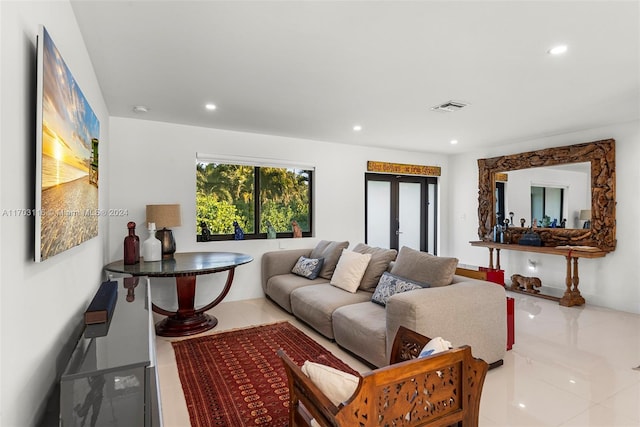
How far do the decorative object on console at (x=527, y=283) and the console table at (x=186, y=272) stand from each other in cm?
414

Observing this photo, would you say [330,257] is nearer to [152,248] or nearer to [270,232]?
[270,232]

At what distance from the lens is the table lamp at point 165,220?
375 cm

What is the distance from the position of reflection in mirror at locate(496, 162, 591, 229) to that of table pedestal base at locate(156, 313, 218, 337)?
491cm

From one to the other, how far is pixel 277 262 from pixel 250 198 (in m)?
1.02

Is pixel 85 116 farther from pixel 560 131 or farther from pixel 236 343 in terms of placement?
pixel 560 131

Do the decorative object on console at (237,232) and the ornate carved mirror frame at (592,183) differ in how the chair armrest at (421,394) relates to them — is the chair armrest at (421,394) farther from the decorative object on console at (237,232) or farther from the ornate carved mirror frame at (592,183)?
the ornate carved mirror frame at (592,183)

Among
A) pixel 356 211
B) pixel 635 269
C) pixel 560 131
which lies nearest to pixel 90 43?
pixel 356 211

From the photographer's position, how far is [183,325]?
3512 millimetres

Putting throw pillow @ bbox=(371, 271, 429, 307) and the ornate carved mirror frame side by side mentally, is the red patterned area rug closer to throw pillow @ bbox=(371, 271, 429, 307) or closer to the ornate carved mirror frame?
throw pillow @ bbox=(371, 271, 429, 307)

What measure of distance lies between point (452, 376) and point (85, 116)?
2.39 meters

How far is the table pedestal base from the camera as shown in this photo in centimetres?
342

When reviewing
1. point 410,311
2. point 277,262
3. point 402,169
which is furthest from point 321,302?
point 402,169

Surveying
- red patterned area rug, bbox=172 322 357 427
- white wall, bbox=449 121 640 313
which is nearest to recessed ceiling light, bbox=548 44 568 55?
red patterned area rug, bbox=172 322 357 427

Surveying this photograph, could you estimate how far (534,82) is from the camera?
9.55 feet
